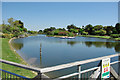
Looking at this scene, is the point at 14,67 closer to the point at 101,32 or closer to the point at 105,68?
the point at 105,68

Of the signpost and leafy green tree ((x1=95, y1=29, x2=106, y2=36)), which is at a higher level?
leafy green tree ((x1=95, y1=29, x2=106, y2=36))

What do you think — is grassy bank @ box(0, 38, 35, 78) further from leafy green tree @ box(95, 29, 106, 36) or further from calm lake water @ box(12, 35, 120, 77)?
leafy green tree @ box(95, 29, 106, 36)

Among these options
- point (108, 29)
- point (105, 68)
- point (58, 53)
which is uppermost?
point (108, 29)

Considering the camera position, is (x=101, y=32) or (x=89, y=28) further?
(x=89, y=28)

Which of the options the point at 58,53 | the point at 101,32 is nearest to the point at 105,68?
the point at 58,53

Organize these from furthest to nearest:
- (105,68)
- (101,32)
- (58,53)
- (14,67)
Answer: (101,32), (58,53), (14,67), (105,68)

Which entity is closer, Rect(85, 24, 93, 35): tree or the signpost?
the signpost

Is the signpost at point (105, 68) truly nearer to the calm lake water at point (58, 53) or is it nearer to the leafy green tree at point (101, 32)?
the calm lake water at point (58, 53)

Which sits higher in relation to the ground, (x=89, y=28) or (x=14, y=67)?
(x=89, y=28)

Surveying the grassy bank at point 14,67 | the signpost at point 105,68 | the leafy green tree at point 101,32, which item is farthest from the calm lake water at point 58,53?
the leafy green tree at point 101,32

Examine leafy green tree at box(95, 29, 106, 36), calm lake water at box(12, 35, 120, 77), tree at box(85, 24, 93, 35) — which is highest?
tree at box(85, 24, 93, 35)

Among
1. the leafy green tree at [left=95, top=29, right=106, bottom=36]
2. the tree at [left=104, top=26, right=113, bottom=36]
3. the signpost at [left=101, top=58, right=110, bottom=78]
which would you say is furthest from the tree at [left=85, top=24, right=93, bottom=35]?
the signpost at [left=101, top=58, right=110, bottom=78]

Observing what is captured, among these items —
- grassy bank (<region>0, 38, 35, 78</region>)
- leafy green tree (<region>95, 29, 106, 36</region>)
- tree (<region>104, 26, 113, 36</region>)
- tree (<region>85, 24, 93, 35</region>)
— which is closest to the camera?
grassy bank (<region>0, 38, 35, 78</region>)

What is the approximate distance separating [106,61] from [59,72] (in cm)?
438
